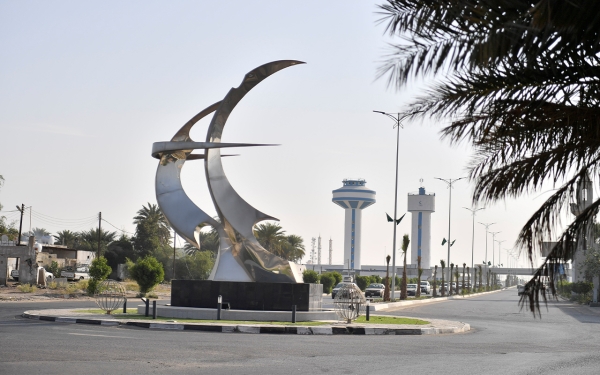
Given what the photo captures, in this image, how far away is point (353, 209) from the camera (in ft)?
579

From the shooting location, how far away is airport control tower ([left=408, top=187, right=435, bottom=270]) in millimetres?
167250

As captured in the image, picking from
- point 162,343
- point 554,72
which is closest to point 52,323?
point 162,343

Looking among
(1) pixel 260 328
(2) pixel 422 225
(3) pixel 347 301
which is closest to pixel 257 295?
(3) pixel 347 301

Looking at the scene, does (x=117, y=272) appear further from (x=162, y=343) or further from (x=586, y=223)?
(x=586, y=223)

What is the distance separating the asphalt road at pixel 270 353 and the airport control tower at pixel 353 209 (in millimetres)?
153559

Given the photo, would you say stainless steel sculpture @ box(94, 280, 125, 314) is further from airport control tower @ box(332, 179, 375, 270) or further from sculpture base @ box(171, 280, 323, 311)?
airport control tower @ box(332, 179, 375, 270)

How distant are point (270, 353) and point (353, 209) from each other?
535 feet

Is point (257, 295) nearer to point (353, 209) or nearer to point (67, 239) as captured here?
point (67, 239)

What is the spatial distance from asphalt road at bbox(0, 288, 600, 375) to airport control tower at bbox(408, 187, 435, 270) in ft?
488

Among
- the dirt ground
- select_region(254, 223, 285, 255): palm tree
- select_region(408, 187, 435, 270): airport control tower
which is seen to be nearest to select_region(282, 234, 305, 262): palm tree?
select_region(254, 223, 285, 255): palm tree

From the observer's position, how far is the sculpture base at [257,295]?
23953mm

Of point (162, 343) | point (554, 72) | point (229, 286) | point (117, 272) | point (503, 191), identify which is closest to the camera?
point (554, 72)

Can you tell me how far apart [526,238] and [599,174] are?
113cm

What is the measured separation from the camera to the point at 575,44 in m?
7.55
